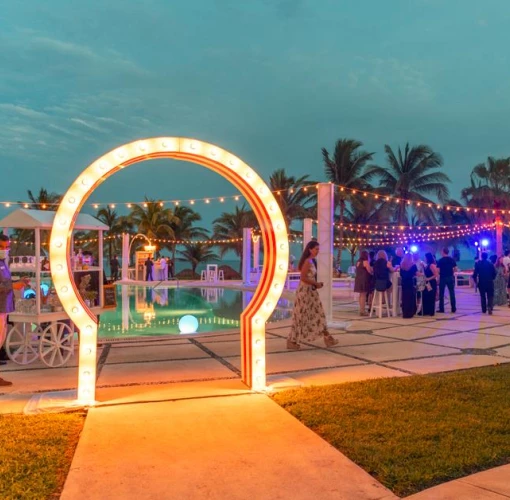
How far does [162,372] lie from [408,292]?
282 inches

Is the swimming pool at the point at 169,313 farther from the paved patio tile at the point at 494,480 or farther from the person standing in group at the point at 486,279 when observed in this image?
the paved patio tile at the point at 494,480

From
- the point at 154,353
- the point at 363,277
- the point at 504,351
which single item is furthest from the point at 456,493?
the point at 363,277

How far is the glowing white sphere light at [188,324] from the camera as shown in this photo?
12055 mm

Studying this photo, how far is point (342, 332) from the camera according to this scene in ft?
34.5

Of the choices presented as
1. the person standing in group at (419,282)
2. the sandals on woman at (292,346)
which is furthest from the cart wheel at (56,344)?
the person standing in group at (419,282)

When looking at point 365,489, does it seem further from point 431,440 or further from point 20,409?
point 20,409

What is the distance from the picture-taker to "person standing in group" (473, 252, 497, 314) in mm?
13188

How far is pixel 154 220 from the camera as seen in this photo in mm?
38688

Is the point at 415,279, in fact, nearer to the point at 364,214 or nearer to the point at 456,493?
the point at 456,493

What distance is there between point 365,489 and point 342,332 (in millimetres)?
7079

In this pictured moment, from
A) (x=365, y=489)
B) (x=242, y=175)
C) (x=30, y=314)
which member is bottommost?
(x=365, y=489)

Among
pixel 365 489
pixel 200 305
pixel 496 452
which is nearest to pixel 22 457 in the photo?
pixel 365 489

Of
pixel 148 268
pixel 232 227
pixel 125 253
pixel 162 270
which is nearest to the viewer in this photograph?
pixel 148 268

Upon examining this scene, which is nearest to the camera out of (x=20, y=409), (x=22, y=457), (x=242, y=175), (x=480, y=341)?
(x=22, y=457)
